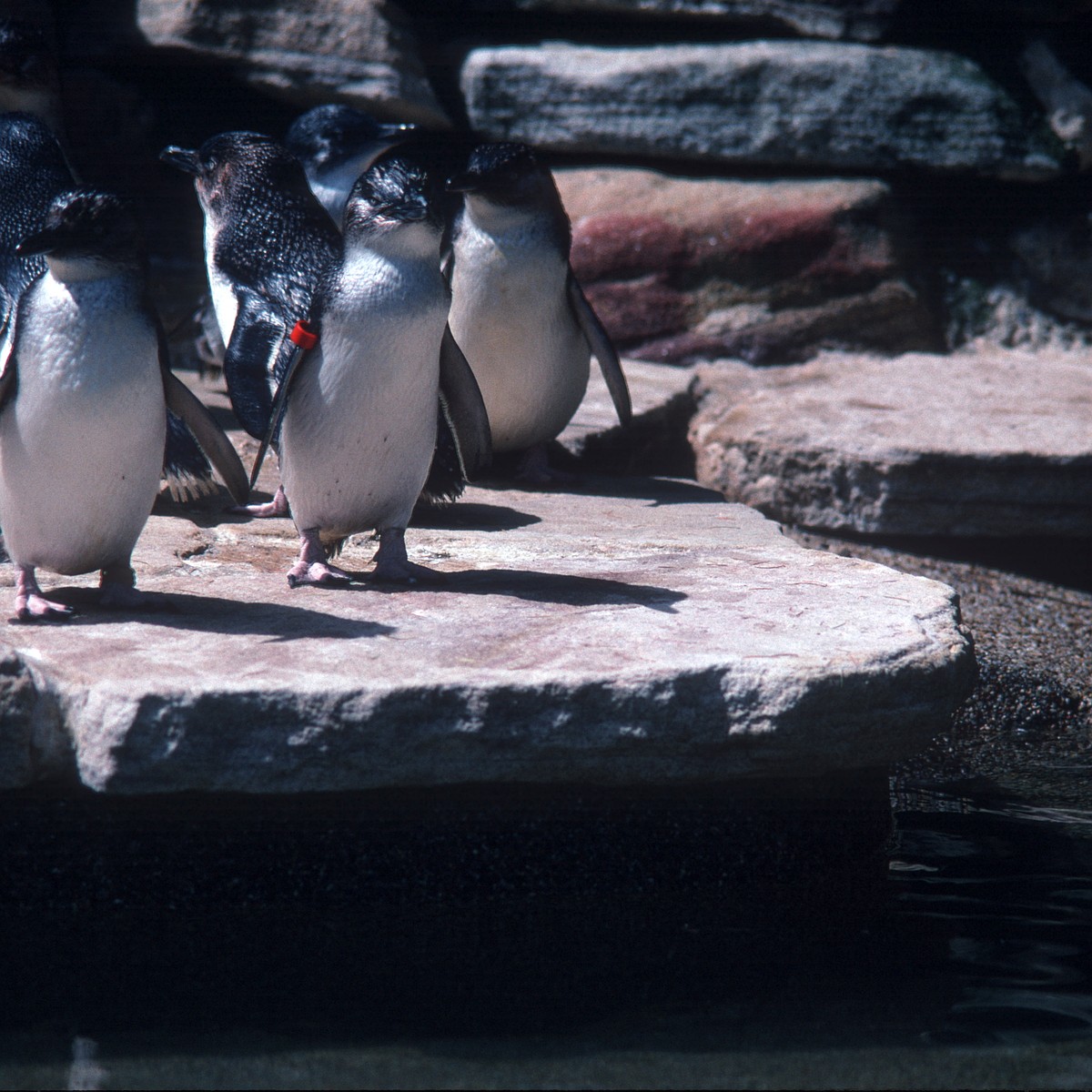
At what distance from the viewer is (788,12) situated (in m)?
5.88

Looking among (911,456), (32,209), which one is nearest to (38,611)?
(32,209)

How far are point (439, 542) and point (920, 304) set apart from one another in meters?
3.21

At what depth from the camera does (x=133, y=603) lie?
2619 mm

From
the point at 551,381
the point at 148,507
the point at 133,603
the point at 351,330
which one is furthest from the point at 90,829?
the point at 551,381

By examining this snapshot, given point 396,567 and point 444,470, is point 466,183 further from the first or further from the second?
point 396,567

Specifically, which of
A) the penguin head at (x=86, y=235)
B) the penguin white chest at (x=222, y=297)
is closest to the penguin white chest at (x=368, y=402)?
the penguin head at (x=86, y=235)

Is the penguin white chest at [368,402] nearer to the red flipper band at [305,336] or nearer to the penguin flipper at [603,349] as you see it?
the red flipper band at [305,336]

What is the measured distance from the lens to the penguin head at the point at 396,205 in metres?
2.75

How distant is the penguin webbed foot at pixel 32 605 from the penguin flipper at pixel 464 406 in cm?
91

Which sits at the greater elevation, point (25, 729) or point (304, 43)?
point (304, 43)

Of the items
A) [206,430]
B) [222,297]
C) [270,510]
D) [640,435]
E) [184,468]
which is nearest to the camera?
[206,430]

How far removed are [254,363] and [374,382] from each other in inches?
40.1

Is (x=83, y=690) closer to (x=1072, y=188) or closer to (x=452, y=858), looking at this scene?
(x=452, y=858)

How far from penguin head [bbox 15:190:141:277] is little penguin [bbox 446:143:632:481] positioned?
164cm
